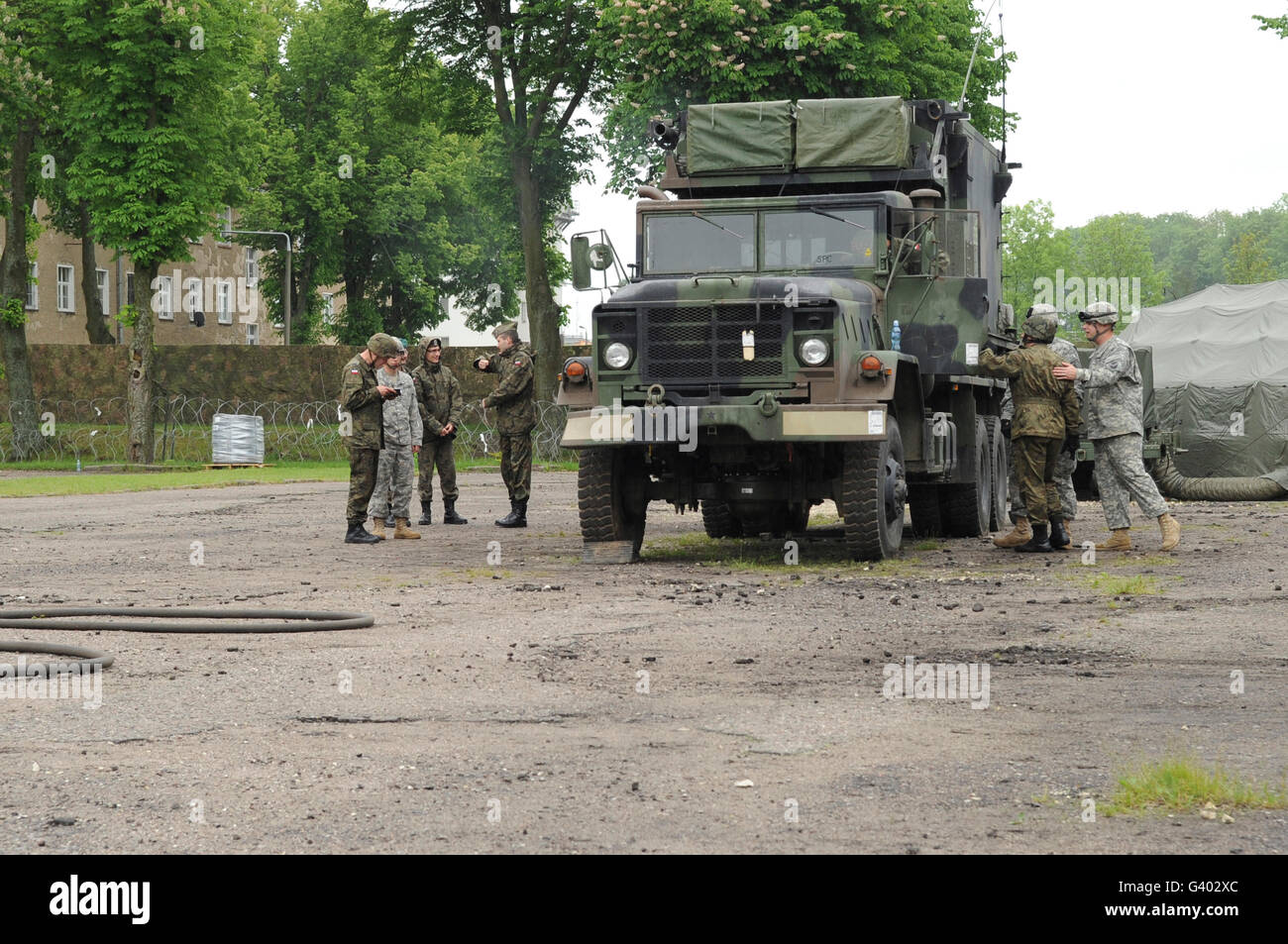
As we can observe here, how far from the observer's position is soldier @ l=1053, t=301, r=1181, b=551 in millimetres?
15062

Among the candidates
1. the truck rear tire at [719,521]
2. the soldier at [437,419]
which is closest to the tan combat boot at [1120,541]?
the truck rear tire at [719,521]

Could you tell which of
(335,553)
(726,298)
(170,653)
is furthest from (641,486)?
(170,653)

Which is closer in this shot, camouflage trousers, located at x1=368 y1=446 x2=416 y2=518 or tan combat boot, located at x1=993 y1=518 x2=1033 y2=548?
tan combat boot, located at x1=993 y1=518 x2=1033 y2=548

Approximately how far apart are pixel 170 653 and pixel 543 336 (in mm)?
30648

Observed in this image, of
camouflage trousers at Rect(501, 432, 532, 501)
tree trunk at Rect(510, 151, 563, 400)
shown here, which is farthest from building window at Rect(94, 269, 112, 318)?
camouflage trousers at Rect(501, 432, 532, 501)

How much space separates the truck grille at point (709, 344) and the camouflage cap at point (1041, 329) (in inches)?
116

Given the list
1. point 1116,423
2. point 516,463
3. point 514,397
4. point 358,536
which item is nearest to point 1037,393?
point 1116,423

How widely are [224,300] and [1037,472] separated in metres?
62.4

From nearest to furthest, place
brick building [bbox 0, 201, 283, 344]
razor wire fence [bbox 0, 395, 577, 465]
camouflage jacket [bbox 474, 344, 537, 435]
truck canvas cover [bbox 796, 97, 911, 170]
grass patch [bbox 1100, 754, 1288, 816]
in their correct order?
grass patch [bbox 1100, 754, 1288, 816], truck canvas cover [bbox 796, 97, 911, 170], camouflage jacket [bbox 474, 344, 537, 435], razor wire fence [bbox 0, 395, 577, 465], brick building [bbox 0, 201, 283, 344]

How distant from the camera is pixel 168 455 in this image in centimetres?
4206

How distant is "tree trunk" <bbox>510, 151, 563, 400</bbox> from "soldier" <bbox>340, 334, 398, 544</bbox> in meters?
22.3

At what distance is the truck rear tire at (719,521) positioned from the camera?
1711 centimetres

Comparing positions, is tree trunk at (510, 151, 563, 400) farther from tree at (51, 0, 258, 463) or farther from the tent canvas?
the tent canvas

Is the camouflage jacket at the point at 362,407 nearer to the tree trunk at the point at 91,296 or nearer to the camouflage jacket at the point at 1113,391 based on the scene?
the camouflage jacket at the point at 1113,391
